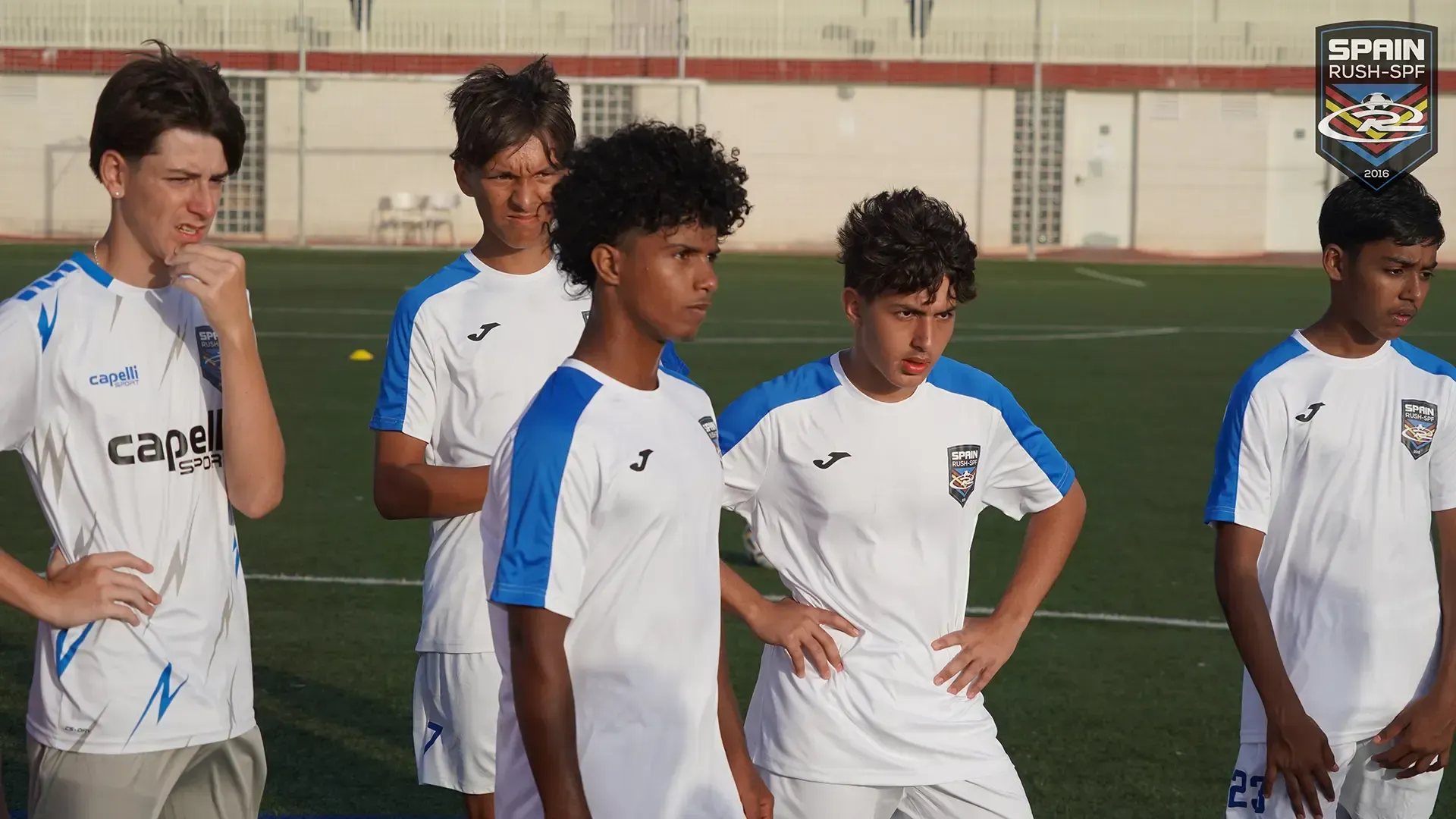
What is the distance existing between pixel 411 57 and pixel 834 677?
36.9 meters

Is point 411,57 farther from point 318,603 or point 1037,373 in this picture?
point 318,603

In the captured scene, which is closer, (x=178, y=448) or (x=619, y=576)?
(x=619, y=576)

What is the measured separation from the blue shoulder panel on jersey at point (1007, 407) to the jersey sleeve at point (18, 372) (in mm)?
1868

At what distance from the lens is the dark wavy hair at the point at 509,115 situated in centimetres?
421

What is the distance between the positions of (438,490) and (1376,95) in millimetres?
30895

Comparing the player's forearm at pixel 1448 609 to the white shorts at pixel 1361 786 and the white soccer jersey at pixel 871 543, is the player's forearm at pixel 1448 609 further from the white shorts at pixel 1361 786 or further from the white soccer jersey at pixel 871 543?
the white soccer jersey at pixel 871 543

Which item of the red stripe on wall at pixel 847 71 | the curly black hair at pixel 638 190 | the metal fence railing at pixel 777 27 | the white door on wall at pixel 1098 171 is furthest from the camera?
the white door on wall at pixel 1098 171

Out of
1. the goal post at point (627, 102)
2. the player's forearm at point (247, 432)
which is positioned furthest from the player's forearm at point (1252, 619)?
the goal post at point (627, 102)

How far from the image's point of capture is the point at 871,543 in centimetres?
377

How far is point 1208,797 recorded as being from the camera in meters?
5.88

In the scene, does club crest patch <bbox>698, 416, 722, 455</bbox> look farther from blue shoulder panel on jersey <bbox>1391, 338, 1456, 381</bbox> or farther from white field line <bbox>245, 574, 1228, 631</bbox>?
white field line <bbox>245, 574, 1228, 631</bbox>

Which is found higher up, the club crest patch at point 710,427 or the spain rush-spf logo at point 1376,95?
the spain rush-spf logo at point 1376,95

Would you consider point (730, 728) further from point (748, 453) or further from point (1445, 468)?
point (1445, 468)

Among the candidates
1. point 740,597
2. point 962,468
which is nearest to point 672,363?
point 740,597
